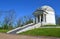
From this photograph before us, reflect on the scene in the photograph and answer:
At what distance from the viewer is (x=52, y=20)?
42312 millimetres

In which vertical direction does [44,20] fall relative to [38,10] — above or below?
→ below

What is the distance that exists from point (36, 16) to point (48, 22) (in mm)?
4236

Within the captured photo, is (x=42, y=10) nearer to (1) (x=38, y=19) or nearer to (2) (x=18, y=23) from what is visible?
(1) (x=38, y=19)

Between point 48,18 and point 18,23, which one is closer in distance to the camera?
point 48,18

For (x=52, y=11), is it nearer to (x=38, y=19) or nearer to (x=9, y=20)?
(x=38, y=19)

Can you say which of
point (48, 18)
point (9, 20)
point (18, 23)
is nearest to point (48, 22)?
point (48, 18)

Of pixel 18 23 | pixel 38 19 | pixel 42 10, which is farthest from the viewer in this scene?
pixel 18 23

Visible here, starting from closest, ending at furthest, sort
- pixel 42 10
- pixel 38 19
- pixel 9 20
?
pixel 42 10 < pixel 38 19 < pixel 9 20

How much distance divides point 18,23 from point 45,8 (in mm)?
31169

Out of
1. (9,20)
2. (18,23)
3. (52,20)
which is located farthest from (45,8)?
(18,23)

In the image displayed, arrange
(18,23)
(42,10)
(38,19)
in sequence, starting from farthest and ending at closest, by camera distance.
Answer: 1. (18,23)
2. (38,19)
3. (42,10)

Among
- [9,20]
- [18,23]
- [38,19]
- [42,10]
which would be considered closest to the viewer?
[42,10]

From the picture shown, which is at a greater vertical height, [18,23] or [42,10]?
[42,10]

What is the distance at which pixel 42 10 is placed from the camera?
134 ft
